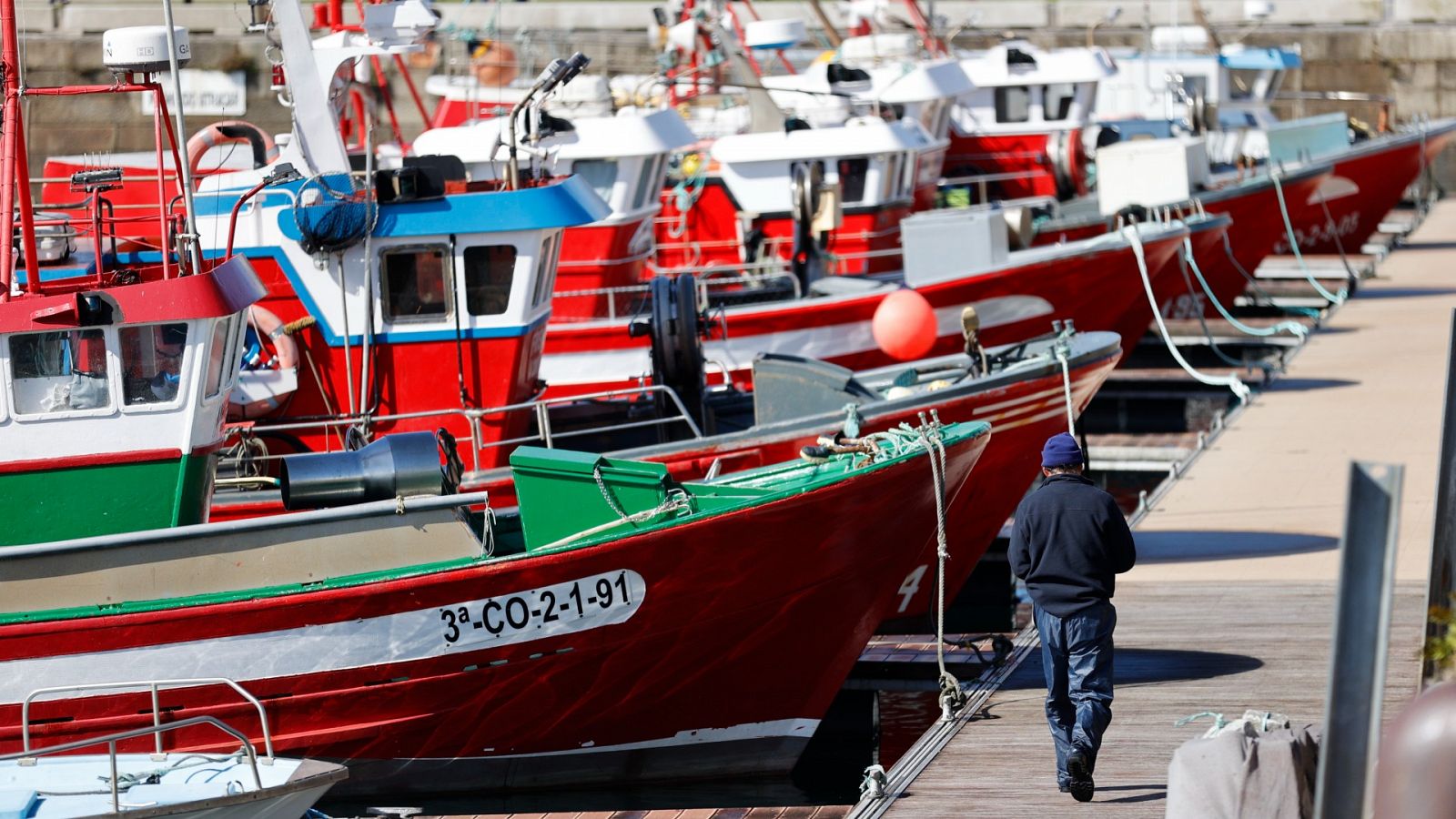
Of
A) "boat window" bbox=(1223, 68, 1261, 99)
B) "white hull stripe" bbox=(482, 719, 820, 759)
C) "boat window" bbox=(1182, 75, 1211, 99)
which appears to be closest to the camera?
"white hull stripe" bbox=(482, 719, 820, 759)

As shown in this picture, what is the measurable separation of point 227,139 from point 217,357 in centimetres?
295

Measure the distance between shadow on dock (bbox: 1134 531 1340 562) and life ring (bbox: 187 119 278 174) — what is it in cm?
551

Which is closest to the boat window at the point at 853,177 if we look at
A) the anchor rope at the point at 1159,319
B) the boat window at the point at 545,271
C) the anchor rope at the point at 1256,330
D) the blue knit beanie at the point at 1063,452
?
the anchor rope at the point at 1159,319

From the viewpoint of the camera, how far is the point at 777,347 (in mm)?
13820

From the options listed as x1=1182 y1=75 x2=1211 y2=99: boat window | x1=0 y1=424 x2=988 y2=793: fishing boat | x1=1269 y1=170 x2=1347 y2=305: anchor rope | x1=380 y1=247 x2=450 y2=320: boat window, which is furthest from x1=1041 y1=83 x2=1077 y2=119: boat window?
x1=0 y1=424 x2=988 y2=793: fishing boat

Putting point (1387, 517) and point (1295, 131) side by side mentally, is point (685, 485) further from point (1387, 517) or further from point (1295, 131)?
point (1295, 131)

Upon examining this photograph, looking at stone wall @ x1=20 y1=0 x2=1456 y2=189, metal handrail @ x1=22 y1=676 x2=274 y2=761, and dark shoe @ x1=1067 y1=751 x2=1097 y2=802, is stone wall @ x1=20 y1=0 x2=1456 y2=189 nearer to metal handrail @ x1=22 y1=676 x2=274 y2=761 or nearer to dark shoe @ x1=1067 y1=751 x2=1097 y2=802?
metal handrail @ x1=22 y1=676 x2=274 y2=761

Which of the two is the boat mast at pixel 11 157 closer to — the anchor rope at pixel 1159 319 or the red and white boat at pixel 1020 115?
the anchor rope at pixel 1159 319

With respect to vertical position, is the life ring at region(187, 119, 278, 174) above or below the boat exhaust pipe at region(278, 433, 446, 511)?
above

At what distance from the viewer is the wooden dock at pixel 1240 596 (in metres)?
7.11

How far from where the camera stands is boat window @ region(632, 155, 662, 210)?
1428 cm

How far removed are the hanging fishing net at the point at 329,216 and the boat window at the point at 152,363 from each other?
5.90 ft

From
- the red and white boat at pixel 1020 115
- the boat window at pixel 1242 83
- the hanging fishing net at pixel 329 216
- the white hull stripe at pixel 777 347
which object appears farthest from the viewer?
the boat window at pixel 1242 83

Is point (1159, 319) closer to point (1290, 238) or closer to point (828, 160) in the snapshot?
point (828, 160)
